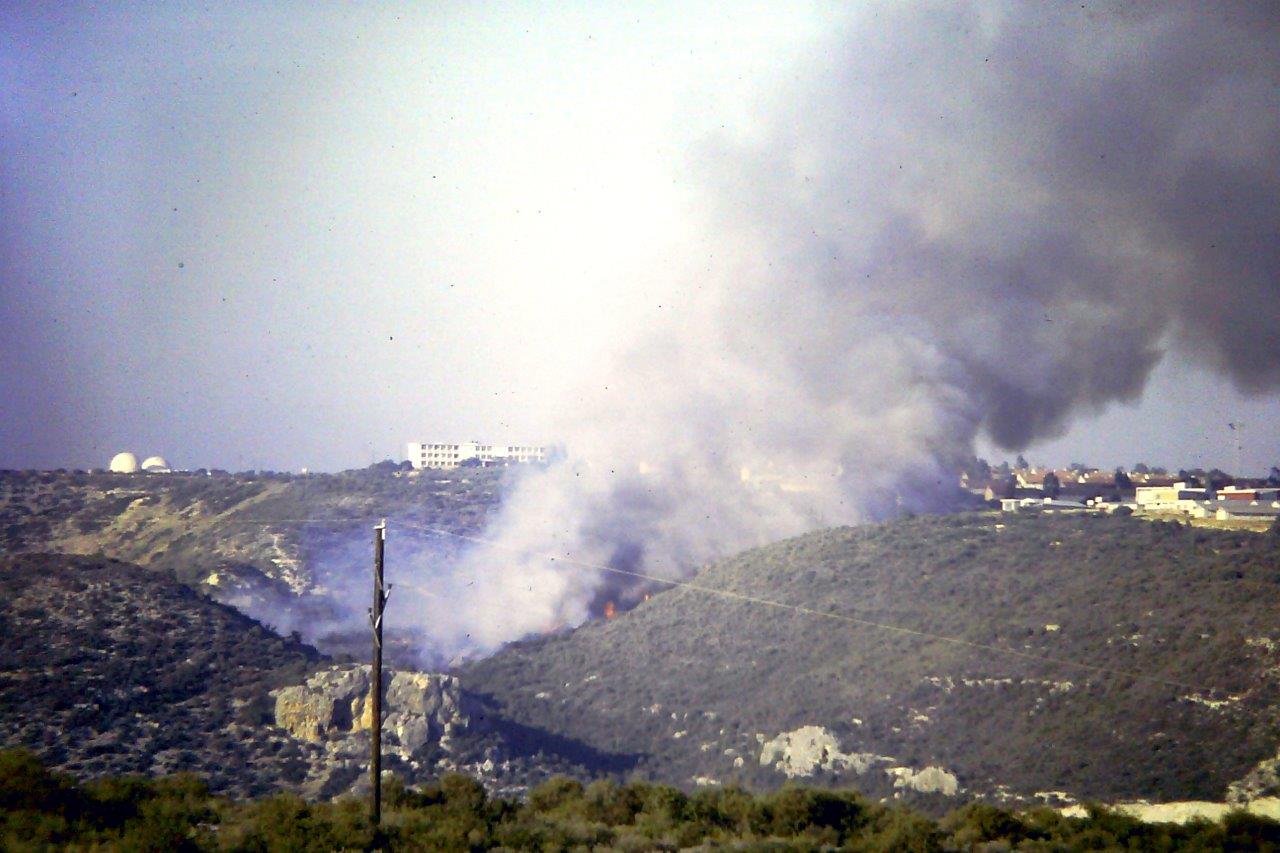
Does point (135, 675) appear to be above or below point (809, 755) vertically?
above

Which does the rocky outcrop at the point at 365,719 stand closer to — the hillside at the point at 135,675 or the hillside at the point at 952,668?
the hillside at the point at 135,675

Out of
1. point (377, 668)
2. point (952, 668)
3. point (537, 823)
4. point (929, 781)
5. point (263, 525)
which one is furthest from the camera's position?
point (263, 525)

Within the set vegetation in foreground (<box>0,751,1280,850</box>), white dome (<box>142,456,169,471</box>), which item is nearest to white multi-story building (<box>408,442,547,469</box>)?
white dome (<box>142,456,169,471</box>)

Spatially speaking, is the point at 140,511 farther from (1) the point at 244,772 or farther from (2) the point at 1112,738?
(2) the point at 1112,738

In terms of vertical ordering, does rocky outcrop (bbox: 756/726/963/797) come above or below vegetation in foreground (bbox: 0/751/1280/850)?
below

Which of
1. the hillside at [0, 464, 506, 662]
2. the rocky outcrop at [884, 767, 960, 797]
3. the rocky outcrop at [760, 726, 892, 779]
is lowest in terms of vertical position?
the rocky outcrop at [884, 767, 960, 797]

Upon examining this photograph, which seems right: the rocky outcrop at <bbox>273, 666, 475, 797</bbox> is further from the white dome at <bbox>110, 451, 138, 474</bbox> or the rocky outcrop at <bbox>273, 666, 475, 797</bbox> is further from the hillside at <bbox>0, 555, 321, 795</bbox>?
the white dome at <bbox>110, 451, 138, 474</bbox>

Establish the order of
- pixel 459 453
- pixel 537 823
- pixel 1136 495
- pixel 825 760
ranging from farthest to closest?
1. pixel 459 453
2. pixel 1136 495
3. pixel 825 760
4. pixel 537 823

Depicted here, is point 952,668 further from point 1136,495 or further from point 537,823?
point 1136,495

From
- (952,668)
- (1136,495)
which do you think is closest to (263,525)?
(952,668)
